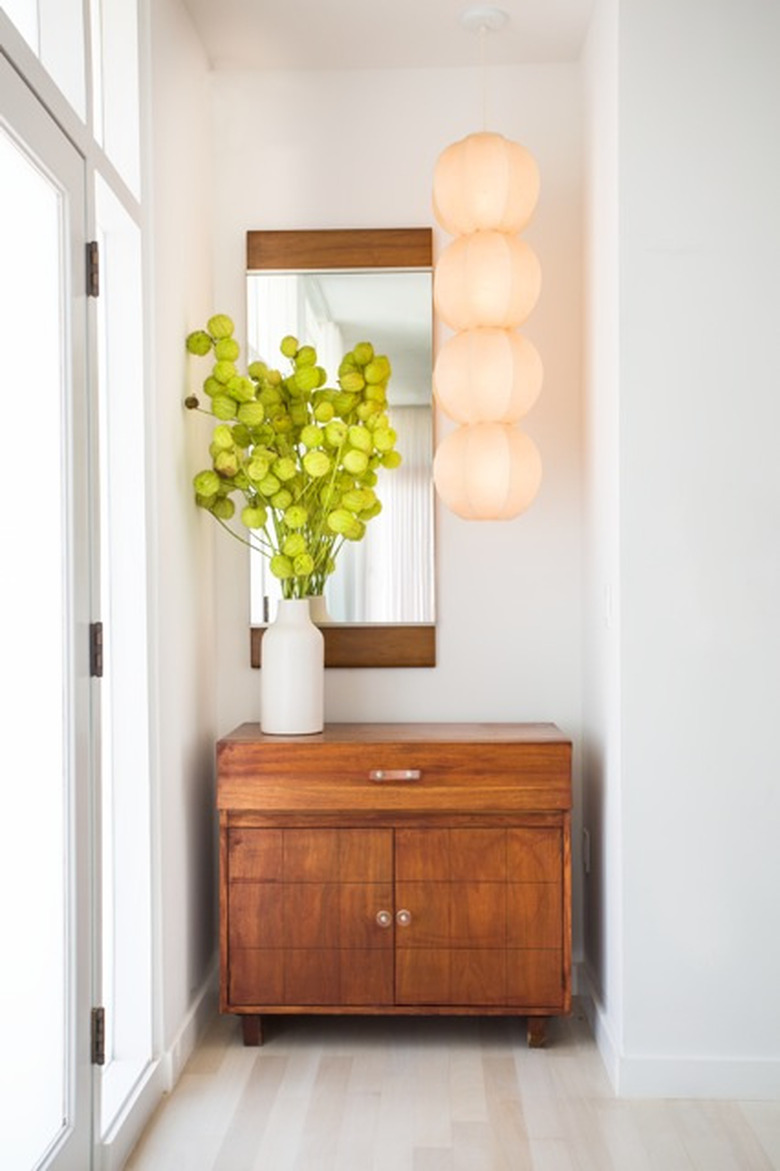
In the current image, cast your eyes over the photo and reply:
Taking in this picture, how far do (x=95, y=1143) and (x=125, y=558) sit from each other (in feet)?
4.03

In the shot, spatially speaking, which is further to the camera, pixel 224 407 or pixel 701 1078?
pixel 224 407

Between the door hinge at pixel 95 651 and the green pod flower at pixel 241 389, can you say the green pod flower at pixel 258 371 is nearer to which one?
the green pod flower at pixel 241 389

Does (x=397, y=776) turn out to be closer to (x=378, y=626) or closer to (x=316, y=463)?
(x=378, y=626)

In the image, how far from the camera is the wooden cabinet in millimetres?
3283

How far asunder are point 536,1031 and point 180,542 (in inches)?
61.0

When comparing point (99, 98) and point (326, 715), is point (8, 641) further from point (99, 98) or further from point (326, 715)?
point (326, 715)

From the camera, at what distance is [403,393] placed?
378cm

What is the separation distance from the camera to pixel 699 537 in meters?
3.04

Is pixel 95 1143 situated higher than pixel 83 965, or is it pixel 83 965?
pixel 83 965

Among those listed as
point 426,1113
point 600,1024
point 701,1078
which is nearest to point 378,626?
point 600,1024

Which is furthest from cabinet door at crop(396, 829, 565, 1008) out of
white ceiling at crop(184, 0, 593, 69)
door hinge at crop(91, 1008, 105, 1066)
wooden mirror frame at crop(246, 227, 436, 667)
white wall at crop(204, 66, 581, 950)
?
white ceiling at crop(184, 0, 593, 69)

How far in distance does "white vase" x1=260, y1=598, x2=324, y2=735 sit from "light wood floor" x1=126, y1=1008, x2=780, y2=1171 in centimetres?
83

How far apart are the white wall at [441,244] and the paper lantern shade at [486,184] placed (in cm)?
54

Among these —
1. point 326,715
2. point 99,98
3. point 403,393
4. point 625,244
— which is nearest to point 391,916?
point 326,715
